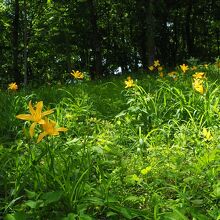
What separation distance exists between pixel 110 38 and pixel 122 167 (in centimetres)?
2200

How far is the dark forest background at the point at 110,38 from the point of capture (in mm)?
19828

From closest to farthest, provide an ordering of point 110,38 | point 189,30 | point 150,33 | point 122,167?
point 122,167, point 150,33, point 189,30, point 110,38

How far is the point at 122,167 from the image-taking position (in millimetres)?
2988

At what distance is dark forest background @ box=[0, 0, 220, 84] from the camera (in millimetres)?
19828

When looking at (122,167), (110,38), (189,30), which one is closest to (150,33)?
(122,167)

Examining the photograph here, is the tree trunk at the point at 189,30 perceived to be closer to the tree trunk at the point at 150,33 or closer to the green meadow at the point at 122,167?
the tree trunk at the point at 150,33

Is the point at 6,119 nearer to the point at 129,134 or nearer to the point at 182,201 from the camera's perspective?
the point at 129,134

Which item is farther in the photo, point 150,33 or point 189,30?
point 189,30

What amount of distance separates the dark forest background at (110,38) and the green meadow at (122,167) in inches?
569

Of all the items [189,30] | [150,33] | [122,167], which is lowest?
[122,167]

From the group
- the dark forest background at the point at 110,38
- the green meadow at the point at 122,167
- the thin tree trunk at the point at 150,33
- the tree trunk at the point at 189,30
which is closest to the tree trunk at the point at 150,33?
the thin tree trunk at the point at 150,33

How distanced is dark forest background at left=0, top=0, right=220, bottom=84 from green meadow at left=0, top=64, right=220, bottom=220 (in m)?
14.5

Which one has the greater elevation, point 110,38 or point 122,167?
point 110,38

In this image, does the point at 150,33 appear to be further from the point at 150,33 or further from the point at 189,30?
the point at 189,30
